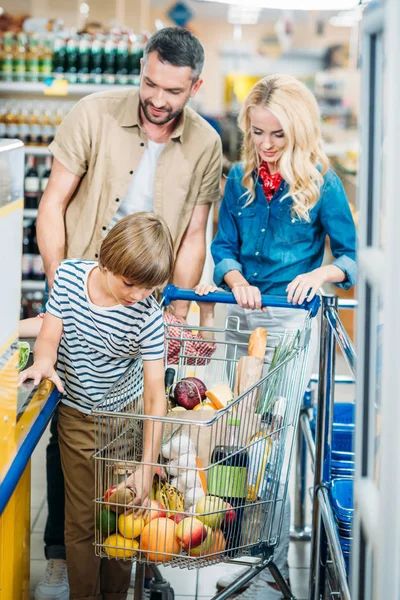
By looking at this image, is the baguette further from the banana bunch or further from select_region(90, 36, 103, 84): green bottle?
select_region(90, 36, 103, 84): green bottle

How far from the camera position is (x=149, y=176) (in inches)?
126

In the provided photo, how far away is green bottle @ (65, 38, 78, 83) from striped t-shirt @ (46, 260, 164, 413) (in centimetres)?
420

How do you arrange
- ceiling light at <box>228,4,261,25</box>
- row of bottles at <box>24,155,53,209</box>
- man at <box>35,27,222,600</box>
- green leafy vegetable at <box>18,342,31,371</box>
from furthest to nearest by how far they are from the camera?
ceiling light at <box>228,4,261,25</box>
row of bottles at <box>24,155,53,209</box>
man at <box>35,27,222,600</box>
green leafy vegetable at <box>18,342,31,371</box>

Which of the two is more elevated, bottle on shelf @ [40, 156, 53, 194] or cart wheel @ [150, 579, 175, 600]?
bottle on shelf @ [40, 156, 53, 194]

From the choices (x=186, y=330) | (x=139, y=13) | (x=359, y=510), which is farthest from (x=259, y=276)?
(x=139, y=13)

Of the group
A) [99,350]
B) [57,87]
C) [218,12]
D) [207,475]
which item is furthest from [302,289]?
[218,12]

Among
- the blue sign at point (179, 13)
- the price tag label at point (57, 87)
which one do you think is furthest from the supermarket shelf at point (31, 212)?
the blue sign at point (179, 13)

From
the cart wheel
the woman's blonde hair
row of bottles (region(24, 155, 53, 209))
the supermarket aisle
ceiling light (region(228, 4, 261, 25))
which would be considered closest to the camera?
the cart wheel

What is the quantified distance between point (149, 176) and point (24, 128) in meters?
3.54

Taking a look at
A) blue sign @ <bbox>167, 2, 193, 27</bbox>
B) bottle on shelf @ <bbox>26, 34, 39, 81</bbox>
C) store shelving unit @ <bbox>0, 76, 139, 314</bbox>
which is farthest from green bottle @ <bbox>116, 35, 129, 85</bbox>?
blue sign @ <bbox>167, 2, 193, 27</bbox>

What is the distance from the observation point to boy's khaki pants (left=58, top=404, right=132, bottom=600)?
8.24 feet

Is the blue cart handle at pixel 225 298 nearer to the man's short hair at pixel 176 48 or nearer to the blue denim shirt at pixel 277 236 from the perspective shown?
the blue denim shirt at pixel 277 236

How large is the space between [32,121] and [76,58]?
1.91ft

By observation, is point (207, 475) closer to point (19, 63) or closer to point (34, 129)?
point (34, 129)
